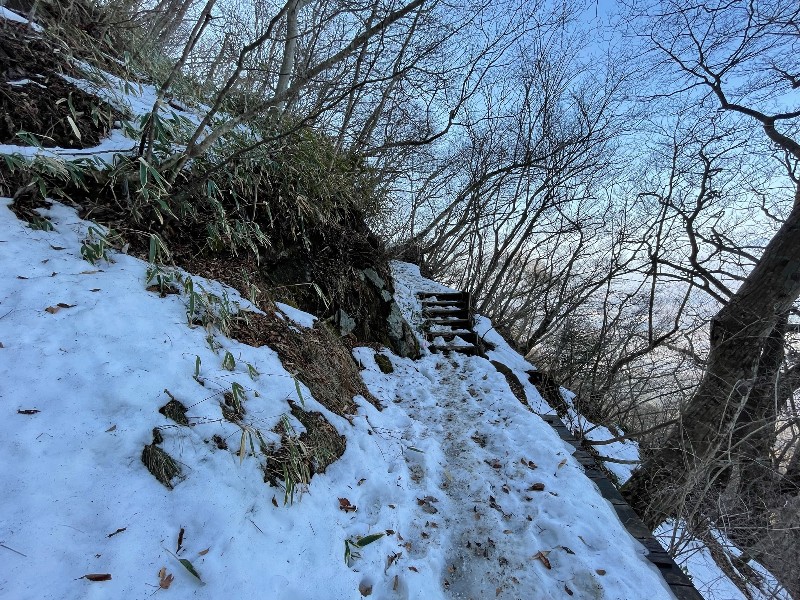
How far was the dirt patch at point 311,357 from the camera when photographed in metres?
2.77

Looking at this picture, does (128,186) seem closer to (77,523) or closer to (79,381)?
(79,381)

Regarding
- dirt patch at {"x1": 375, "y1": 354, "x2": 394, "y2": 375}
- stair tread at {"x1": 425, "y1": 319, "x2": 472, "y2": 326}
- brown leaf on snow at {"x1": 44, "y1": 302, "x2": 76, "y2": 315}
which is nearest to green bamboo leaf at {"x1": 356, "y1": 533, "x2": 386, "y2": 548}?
brown leaf on snow at {"x1": 44, "y1": 302, "x2": 76, "y2": 315}

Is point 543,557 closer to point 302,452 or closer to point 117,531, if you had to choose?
point 302,452

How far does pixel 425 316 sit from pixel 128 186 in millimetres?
5176

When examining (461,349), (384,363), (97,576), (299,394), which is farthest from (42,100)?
(461,349)

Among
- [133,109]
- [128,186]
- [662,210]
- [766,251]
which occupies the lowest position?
[128,186]

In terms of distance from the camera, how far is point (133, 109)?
352cm

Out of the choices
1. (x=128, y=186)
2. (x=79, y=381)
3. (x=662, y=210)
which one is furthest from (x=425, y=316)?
(x=662, y=210)

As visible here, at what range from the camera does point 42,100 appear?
2877 millimetres

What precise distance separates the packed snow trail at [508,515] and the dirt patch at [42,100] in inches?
143

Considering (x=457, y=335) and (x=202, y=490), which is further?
(x=457, y=335)

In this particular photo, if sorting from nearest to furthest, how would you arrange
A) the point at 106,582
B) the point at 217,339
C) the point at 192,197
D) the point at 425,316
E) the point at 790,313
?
1. the point at 106,582
2. the point at 217,339
3. the point at 192,197
4. the point at 790,313
5. the point at 425,316

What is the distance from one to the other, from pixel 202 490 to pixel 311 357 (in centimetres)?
163

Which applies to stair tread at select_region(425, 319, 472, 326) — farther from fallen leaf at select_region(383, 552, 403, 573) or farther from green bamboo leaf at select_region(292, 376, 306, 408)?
fallen leaf at select_region(383, 552, 403, 573)
